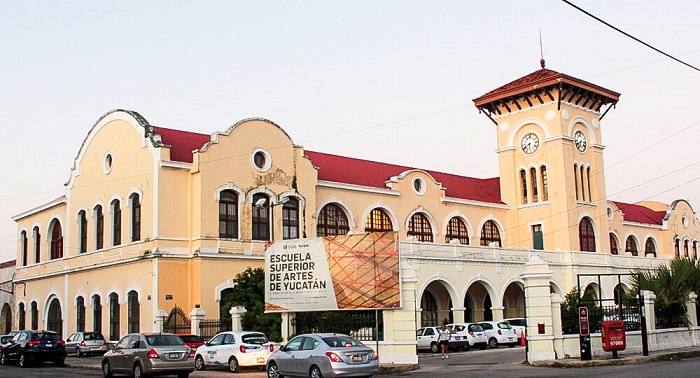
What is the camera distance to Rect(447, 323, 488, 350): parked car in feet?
124

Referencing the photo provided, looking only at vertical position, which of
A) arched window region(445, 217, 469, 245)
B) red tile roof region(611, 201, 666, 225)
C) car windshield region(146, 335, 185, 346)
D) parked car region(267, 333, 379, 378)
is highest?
red tile roof region(611, 201, 666, 225)

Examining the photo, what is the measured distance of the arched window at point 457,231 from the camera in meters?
52.2

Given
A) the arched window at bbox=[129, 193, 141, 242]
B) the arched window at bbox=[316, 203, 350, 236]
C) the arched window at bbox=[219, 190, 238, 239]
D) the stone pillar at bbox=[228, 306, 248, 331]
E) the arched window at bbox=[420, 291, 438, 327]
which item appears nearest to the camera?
the stone pillar at bbox=[228, 306, 248, 331]

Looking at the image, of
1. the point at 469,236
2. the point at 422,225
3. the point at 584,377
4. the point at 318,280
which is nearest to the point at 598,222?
the point at 469,236

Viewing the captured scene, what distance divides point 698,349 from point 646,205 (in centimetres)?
4795

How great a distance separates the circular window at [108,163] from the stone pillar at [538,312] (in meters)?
23.9

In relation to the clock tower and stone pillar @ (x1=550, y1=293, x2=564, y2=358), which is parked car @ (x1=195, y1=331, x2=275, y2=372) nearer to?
stone pillar @ (x1=550, y1=293, x2=564, y2=358)

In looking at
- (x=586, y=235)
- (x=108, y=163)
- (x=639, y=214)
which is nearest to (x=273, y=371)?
(x=108, y=163)

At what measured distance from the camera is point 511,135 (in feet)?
187

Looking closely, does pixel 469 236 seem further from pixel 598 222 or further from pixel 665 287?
pixel 665 287

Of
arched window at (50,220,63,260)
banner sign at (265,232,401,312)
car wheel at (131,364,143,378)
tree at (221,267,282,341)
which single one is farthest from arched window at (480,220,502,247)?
car wheel at (131,364,143,378)

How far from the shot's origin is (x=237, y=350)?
2684 cm

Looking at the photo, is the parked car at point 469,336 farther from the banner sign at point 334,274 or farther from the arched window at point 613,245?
the arched window at point 613,245

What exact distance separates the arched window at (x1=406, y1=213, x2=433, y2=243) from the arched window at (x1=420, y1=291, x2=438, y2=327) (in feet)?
14.2
